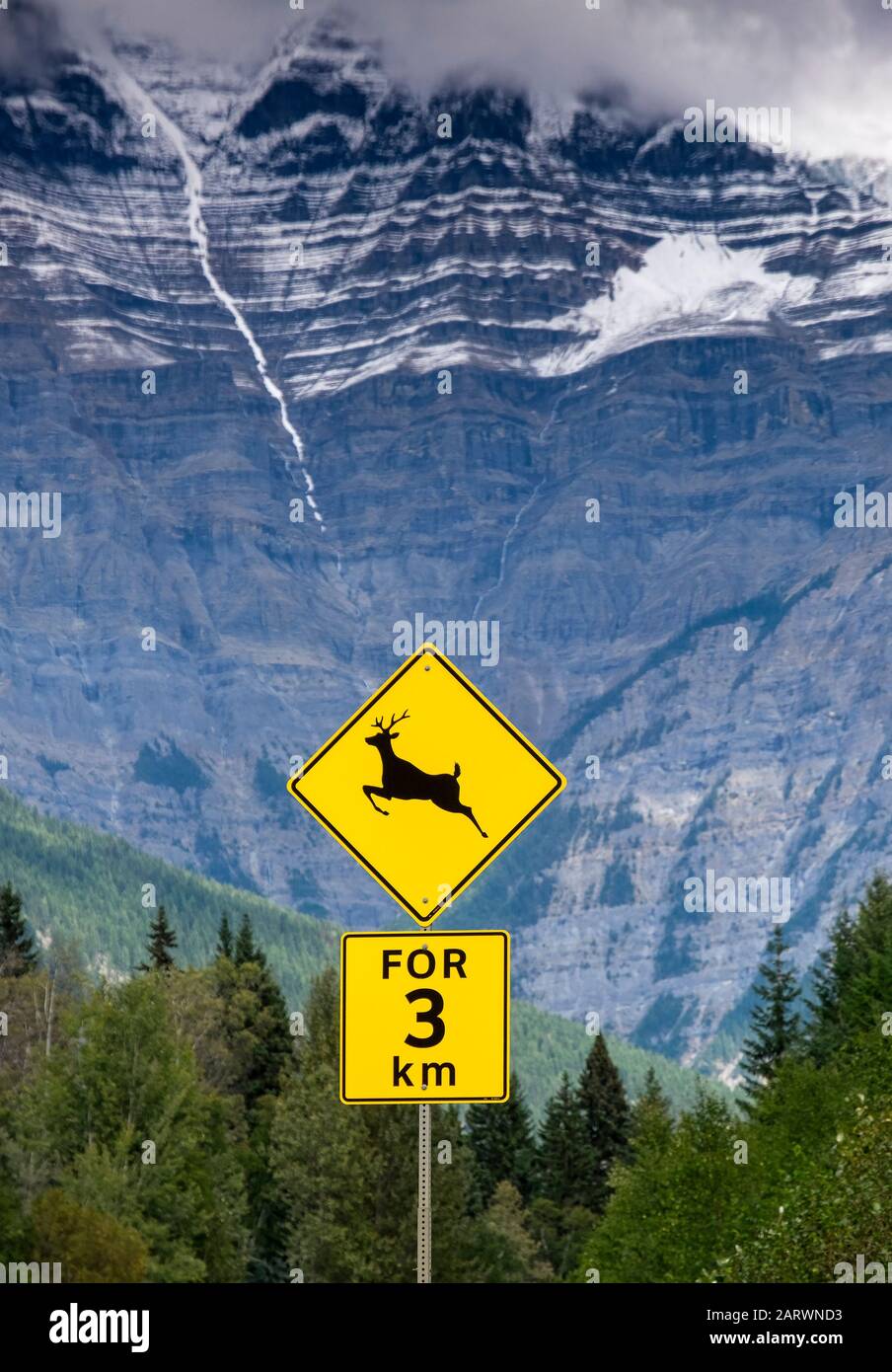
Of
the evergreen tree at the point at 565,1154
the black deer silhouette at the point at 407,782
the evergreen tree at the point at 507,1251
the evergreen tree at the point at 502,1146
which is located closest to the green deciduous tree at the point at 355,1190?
the evergreen tree at the point at 507,1251

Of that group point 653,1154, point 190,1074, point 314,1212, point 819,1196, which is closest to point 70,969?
point 314,1212

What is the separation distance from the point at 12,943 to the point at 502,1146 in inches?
1085

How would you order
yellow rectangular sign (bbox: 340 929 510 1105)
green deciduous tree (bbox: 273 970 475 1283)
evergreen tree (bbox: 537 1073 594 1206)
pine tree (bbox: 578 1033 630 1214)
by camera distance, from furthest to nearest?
1. pine tree (bbox: 578 1033 630 1214)
2. evergreen tree (bbox: 537 1073 594 1206)
3. green deciduous tree (bbox: 273 970 475 1283)
4. yellow rectangular sign (bbox: 340 929 510 1105)

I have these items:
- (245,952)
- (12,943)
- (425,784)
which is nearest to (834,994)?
(245,952)

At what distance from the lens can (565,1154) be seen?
119 metres

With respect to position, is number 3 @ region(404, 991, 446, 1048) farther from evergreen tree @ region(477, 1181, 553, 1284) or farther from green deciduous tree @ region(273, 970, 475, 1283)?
evergreen tree @ region(477, 1181, 553, 1284)

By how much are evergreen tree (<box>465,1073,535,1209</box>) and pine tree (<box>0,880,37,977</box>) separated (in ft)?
77.0

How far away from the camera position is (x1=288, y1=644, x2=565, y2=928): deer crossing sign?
560 inches

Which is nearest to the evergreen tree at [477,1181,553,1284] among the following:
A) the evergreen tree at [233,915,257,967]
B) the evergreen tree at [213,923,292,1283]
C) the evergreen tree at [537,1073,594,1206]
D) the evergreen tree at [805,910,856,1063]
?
the evergreen tree at [537,1073,594,1206]

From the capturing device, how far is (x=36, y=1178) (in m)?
72.4

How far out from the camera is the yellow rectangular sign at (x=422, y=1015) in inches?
556
